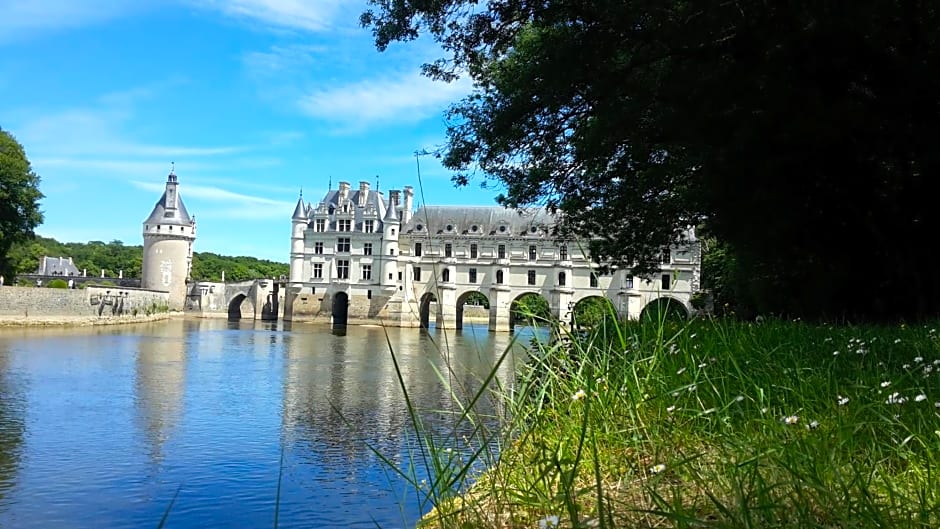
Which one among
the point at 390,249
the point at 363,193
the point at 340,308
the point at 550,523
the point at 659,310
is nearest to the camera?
the point at 550,523

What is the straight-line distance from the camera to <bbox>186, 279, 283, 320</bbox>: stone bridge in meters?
57.2

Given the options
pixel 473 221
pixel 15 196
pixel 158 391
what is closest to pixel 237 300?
pixel 473 221

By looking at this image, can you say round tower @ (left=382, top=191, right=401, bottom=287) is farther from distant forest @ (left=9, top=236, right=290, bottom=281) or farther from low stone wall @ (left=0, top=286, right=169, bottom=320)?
distant forest @ (left=9, top=236, right=290, bottom=281)

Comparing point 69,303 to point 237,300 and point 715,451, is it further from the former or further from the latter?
point 715,451

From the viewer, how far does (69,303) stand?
119ft

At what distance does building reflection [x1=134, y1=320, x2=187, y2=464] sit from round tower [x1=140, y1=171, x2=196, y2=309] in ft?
105

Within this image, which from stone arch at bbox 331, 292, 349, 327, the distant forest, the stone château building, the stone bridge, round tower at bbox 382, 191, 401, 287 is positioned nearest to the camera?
the stone château building

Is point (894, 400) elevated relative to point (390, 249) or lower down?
lower down

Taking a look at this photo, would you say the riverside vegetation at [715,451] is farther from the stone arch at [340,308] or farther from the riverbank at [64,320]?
the stone arch at [340,308]

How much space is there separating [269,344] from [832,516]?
2923cm

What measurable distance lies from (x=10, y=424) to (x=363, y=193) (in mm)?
48170

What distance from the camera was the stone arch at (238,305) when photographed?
5888 centimetres

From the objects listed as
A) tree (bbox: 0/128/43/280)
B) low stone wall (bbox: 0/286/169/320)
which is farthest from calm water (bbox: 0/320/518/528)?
tree (bbox: 0/128/43/280)

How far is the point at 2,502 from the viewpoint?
23.6 feet
